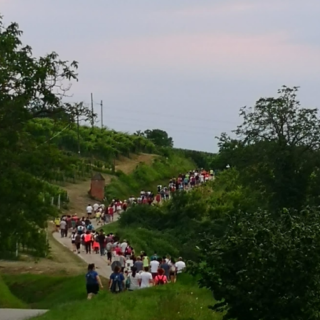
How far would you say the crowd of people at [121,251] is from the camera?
25.4 meters

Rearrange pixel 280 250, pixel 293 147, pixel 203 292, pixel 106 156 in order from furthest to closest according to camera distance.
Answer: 1. pixel 106 156
2. pixel 293 147
3. pixel 203 292
4. pixel 280 250

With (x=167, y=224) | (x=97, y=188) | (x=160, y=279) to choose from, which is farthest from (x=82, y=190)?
(x=160, y=279)

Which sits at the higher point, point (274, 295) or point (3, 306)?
point (274, 295)

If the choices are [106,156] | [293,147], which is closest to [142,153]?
[106,156]

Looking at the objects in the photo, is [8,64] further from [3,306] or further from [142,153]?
[142,153]

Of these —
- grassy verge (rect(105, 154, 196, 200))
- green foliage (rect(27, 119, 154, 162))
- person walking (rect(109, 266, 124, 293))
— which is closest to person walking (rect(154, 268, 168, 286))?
person walking (rect(109, 266, 124, 293))

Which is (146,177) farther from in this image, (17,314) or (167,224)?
(17,314)

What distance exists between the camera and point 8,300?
2788 centimetres

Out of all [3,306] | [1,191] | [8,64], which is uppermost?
[8,64]

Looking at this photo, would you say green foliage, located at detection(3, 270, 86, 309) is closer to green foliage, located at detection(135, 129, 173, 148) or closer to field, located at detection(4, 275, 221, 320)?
field, located at detection(4, 275, 221, 320)

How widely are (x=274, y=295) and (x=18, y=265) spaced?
22.8 meters

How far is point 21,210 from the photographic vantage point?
902 inches

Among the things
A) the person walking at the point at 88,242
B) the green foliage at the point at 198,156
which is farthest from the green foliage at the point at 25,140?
the green foliage at the point at 198,156

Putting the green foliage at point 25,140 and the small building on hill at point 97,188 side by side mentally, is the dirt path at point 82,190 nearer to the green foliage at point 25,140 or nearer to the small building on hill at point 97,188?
the small building on hill at point 97,188
